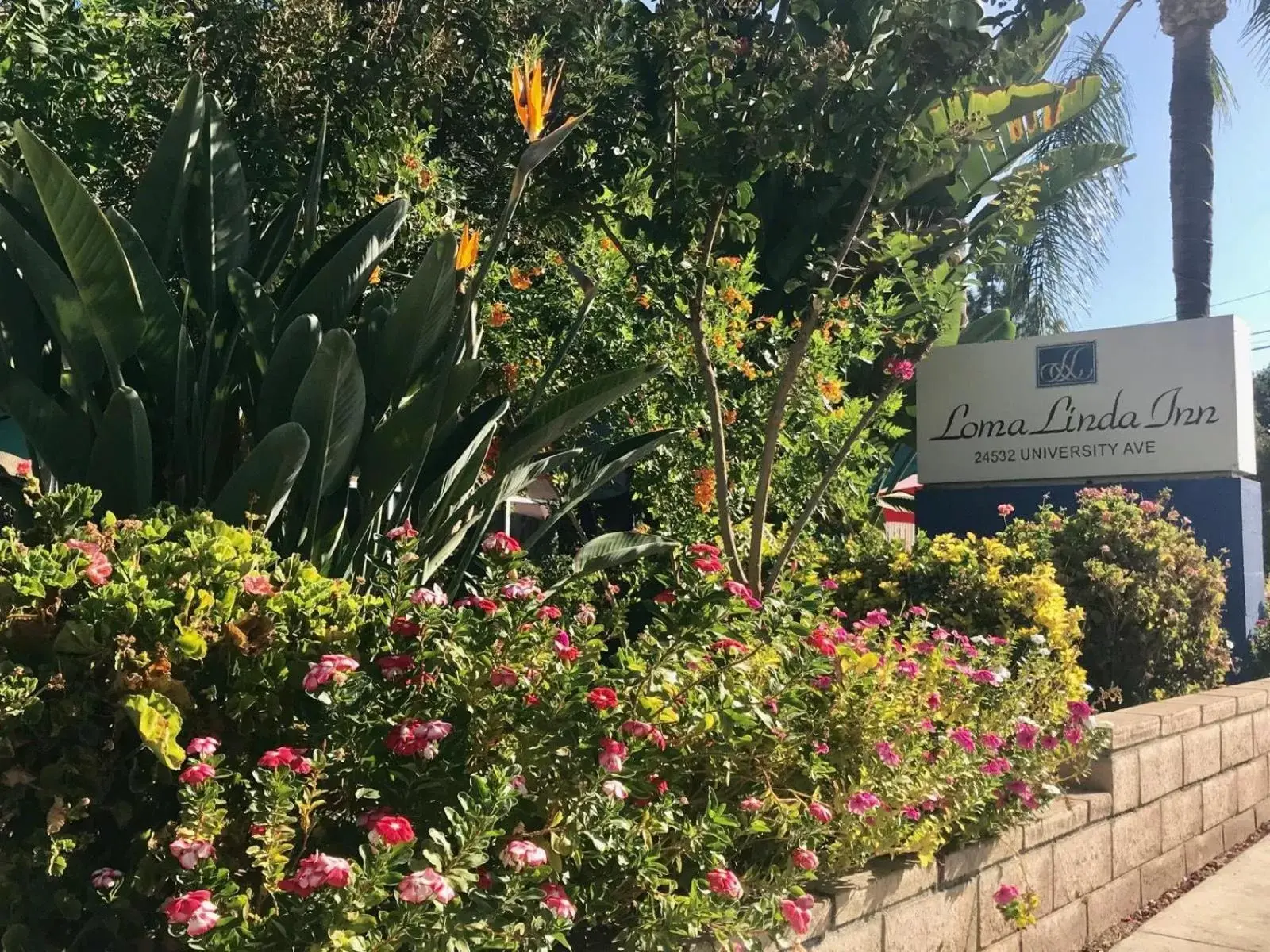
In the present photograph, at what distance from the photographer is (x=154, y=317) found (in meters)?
2.97

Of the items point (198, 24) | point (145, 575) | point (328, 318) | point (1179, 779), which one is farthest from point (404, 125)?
point (1179, 779)

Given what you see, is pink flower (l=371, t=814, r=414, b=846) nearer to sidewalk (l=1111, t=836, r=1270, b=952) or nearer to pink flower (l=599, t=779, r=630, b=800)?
pink flower (l=599, t=779, r=630, b=800)

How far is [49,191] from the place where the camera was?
2.60m

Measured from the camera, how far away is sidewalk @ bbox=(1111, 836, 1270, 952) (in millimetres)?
3852

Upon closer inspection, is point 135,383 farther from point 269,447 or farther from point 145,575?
point 145,575

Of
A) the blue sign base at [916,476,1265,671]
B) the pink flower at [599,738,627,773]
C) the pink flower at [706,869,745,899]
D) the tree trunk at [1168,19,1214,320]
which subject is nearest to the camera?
the pink flower at [599,738,627,773]

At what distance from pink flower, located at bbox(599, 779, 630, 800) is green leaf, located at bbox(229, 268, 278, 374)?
166 centimetres

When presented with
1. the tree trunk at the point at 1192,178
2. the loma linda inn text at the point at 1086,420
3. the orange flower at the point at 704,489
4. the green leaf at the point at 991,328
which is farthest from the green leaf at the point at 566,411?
the green leaf at the point at 991,328

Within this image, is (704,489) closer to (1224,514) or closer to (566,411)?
(566,411)

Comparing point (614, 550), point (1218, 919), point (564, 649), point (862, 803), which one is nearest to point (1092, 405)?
point (1218, 919)

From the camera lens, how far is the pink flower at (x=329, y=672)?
1.89m

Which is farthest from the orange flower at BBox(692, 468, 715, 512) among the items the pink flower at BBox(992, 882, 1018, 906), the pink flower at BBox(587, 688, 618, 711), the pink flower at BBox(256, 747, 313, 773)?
the pink flower at BBox(256, 747, 313, 773)

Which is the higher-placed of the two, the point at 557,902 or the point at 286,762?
the point at 286,762

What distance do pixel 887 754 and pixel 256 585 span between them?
1616 millimetres
